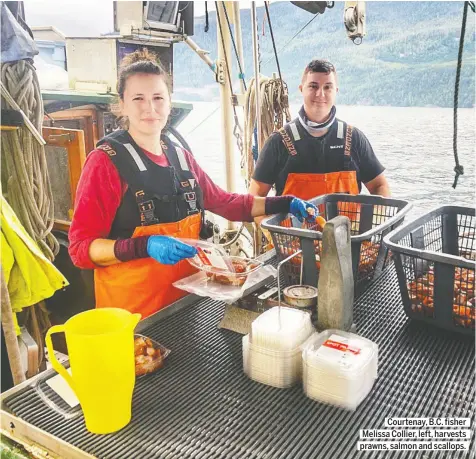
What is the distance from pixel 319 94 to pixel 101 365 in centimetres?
228

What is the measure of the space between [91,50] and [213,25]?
42.0 inches

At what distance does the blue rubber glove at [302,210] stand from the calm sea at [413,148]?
2317mm

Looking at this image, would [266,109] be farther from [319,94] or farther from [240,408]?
[240,408]

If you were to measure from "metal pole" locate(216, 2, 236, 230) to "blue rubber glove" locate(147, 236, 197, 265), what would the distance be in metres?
2.32

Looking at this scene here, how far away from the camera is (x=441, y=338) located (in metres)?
1.47

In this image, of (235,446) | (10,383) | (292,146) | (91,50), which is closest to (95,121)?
(91,50)

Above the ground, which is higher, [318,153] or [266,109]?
[266,109]

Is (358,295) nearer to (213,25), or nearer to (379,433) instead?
(379,433)

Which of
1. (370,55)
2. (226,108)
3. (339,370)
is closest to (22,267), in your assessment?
(339,370)

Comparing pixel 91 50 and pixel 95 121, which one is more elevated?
pixel 91 50

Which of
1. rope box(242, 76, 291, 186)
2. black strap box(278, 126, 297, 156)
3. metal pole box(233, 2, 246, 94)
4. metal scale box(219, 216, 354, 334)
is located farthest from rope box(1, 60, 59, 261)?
metal scale box(219, 216, 354, 334)

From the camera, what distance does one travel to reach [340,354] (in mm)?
1166

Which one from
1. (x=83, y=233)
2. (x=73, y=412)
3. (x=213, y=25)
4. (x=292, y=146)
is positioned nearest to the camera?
(x=73, y=412)

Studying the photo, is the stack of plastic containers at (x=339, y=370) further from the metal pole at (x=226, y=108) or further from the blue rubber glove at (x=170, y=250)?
the metal pole at (x=226, y=108)
